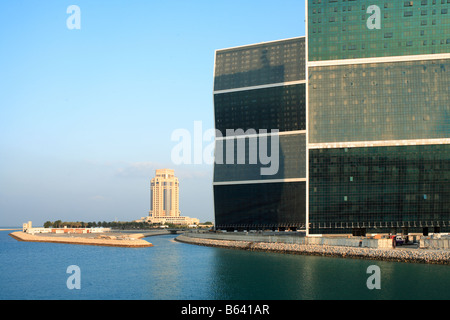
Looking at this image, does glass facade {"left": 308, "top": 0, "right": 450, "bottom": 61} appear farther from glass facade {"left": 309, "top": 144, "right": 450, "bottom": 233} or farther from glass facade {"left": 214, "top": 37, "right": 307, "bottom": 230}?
glass facade {"left": 214, "top": 37, "right": 307, "bottom": 230}

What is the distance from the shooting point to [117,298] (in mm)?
53188

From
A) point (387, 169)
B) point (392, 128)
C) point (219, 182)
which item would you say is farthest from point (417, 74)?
point (219, 182)

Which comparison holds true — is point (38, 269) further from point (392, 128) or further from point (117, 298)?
point (392, 128)

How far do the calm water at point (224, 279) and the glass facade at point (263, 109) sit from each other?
96588 mm

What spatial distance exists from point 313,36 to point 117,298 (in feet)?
286

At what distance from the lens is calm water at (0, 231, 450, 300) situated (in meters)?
54.2

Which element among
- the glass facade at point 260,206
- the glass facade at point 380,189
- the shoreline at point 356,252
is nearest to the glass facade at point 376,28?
the glass facade at point 380,189

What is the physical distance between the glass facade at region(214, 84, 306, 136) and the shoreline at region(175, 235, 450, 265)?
229 feet

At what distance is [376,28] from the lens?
389 feet

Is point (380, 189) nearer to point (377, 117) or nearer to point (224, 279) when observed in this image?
point (377, 117)

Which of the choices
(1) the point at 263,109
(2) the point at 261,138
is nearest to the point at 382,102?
(1) the point at 263,109

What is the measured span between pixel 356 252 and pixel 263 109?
339 ft

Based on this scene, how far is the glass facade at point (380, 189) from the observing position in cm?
11475

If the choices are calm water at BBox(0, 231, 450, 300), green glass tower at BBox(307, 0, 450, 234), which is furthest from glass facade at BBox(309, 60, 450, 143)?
calm water at BBox(0, 231, 450, 300)
